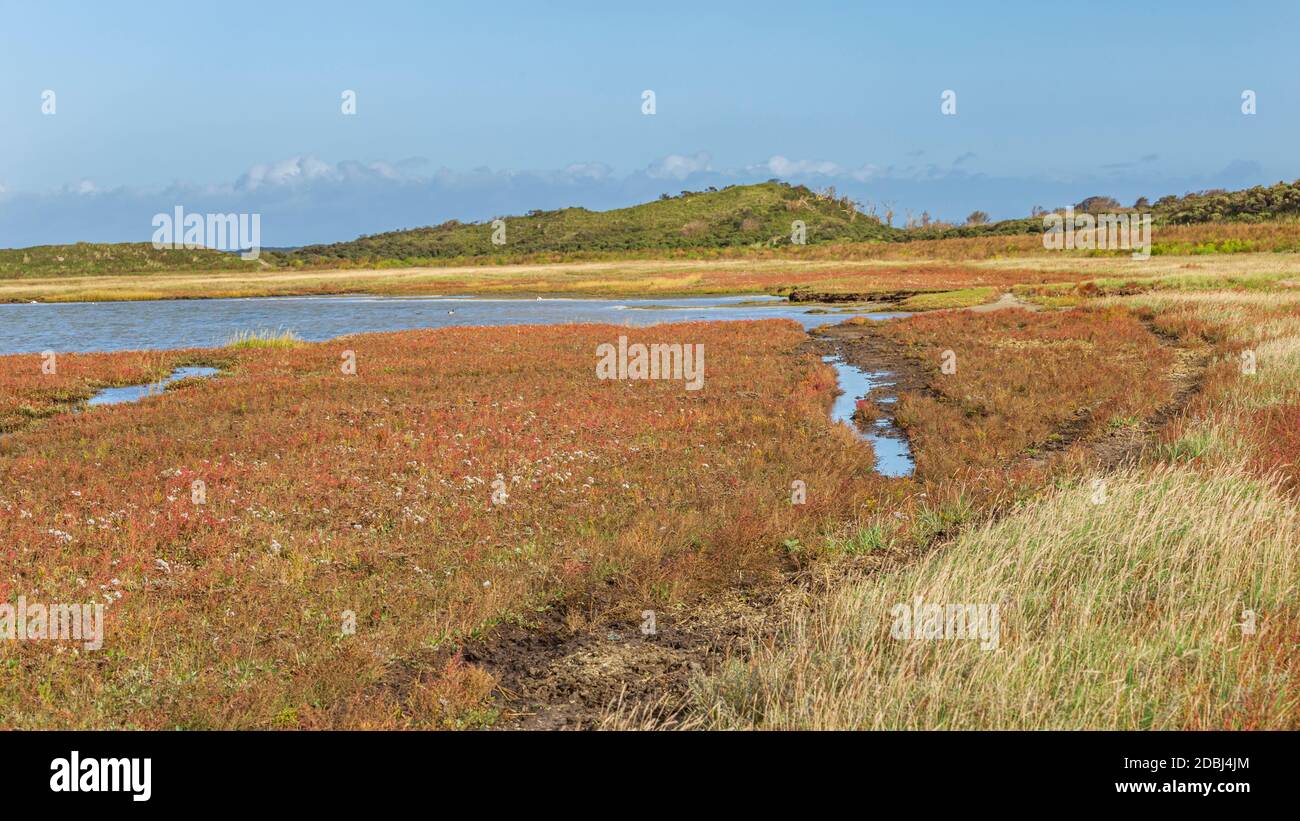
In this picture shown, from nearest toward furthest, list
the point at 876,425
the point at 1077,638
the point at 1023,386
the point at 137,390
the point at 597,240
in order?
the point at 1077,638 → the point at 876,425 → the point at 1023,386 → the point at 137,390 → the point at 597,240

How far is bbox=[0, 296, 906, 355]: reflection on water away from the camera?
49.2 m

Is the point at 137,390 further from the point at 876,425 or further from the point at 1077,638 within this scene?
the point at 1077,638

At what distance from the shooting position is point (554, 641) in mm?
9156

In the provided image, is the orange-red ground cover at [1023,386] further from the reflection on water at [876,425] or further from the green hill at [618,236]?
the green hill at [618,236]

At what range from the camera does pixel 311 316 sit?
6400 cm

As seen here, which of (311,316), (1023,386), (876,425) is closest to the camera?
(876,425)

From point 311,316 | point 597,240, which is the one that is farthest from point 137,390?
point 597,240

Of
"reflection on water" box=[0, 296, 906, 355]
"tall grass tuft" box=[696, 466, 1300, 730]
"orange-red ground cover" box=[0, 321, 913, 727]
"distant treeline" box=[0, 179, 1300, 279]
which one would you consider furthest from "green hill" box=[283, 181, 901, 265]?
"tall grass tuft" box=[696, 466, 1300, 730]

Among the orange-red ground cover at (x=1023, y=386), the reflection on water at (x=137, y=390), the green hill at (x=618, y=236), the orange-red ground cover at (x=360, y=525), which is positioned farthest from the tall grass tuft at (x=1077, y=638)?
the green hill at (x=618, y=236)

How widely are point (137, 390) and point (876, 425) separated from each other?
23.7m

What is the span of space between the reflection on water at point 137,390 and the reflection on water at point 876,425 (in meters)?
20.1

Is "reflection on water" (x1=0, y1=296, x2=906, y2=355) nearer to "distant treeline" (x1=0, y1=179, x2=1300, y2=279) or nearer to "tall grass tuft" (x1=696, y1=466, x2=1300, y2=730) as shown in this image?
"tall grass tuft" (x1=696, y1=466, x2=1300, y2=730)

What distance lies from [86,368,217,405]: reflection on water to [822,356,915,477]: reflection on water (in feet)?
65.8
